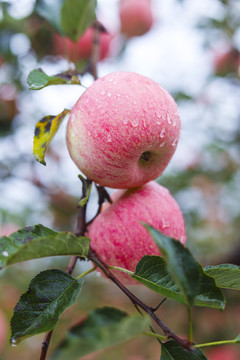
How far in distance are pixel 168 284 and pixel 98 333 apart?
23 centimetres

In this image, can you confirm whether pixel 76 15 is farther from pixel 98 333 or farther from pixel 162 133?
pixel 98 333

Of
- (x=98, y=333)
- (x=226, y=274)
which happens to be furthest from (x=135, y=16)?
(x=98, y=333)

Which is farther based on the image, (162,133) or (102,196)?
(102,196)

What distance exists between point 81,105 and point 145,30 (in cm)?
158

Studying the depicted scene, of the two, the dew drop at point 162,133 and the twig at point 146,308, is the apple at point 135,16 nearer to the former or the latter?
the dew drop at point 162,133

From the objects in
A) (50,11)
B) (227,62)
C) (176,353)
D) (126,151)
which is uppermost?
(50,11)

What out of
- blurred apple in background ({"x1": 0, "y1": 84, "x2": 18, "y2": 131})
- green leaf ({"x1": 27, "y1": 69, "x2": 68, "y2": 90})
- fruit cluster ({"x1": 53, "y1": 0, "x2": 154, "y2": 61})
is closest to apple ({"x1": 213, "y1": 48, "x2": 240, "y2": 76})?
fruit cluster ({"x1": 53, "y1": 0, "x2": 154, "y2": 61})

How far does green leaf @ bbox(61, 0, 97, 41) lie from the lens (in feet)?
3.33

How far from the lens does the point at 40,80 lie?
27.6 inches

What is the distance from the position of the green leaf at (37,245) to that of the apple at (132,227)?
0.45ft

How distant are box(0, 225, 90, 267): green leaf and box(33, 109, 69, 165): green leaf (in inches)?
6.2

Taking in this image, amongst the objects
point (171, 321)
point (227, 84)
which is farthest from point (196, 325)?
point (227, 84)

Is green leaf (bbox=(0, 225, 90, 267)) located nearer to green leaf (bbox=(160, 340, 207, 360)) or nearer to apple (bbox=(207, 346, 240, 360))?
green leaf (bbox=(160, 340, 207, 360))

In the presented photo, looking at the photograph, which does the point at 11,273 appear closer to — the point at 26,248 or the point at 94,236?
the point at 94,236
